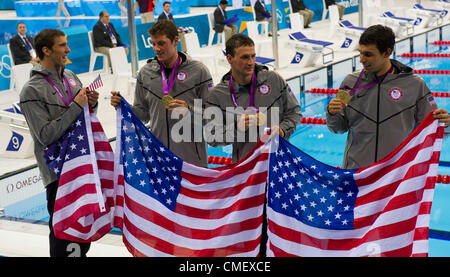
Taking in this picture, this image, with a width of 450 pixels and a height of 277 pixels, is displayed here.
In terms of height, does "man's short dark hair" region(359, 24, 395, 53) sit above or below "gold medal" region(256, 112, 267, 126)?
above

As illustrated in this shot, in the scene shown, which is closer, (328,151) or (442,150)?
(442,150)

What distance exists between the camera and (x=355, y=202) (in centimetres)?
366

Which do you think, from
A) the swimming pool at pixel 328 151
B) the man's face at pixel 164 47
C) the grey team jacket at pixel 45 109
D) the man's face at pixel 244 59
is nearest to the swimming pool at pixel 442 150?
the swimming pool at pixel 328 151

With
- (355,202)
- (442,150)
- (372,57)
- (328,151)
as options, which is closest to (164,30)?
(372,57)

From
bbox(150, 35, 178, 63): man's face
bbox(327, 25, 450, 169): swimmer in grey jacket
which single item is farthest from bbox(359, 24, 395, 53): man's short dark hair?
bbox(150, 35, 178, 63): man's face

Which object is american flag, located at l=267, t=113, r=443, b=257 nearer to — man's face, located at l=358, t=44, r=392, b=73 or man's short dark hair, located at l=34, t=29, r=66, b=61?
man's face, located at l=358, t=44, r=392, b=73

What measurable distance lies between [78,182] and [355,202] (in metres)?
1.78

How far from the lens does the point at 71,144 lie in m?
4.09

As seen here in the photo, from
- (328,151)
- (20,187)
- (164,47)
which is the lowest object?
(328,151)

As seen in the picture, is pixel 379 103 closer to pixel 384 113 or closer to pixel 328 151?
pixel 384 113

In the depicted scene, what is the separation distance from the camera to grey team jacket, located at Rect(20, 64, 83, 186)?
393 centimetres

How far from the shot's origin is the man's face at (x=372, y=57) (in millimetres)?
3619

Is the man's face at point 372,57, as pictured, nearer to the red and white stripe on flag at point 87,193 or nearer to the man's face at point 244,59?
the man's face at point 244,59

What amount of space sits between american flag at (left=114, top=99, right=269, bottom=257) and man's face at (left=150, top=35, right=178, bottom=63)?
1.34ft
